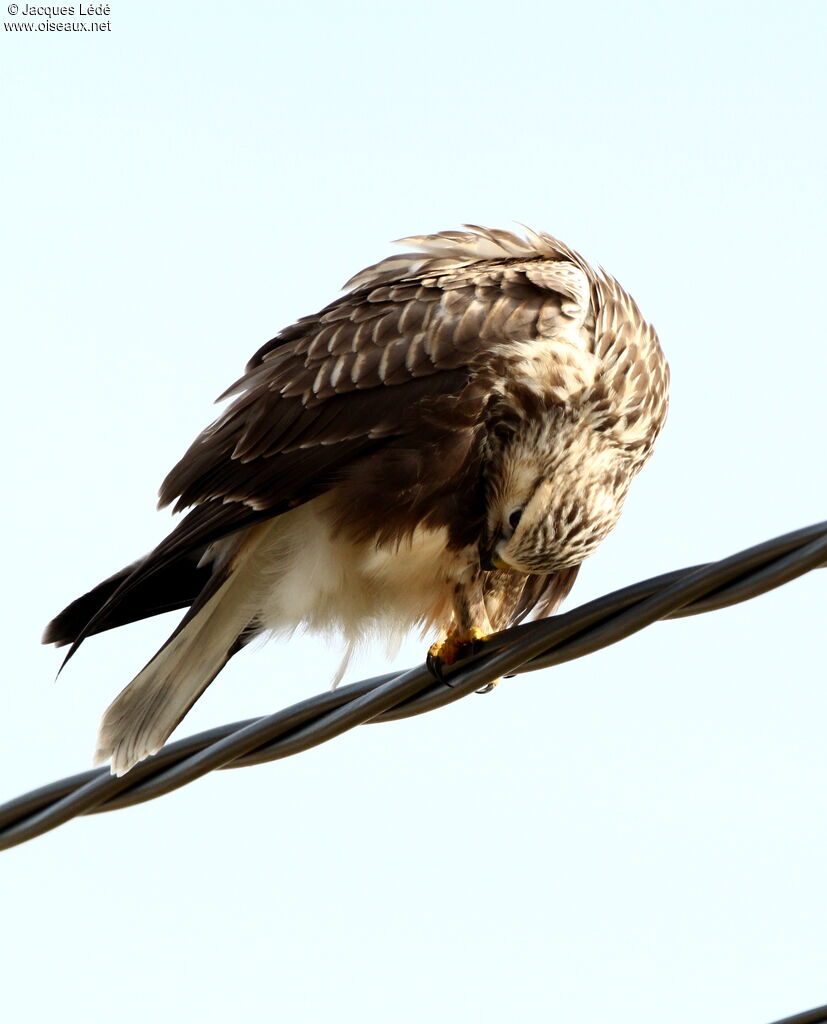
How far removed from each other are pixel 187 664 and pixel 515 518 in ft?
3.60

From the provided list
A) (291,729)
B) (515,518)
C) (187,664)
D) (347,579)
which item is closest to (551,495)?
(515,518)

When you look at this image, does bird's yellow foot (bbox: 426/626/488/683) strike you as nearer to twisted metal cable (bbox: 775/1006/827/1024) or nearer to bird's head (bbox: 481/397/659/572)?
bird's head (bbox: 481/397/659/572)

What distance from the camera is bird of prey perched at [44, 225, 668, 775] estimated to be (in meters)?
4.12

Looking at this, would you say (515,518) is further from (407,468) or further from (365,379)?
(365,379)

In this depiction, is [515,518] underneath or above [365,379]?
underneath

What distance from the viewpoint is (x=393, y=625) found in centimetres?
457

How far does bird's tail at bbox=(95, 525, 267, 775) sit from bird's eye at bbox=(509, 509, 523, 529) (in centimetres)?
80

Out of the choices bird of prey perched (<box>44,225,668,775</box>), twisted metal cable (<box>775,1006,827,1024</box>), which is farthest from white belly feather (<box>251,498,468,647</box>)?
twisted metal cable (<box>775,1006,827,1024</box>)

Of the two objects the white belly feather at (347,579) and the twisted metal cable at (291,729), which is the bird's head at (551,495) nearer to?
the white belly feather at (347,579)

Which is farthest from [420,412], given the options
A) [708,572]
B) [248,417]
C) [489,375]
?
[708,572]

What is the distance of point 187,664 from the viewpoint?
4.48 metres

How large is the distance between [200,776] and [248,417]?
170 cm

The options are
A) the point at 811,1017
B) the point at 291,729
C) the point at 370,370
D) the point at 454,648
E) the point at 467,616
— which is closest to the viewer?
the point at 811,1017

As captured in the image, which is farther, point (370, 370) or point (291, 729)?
point (370, 370)
